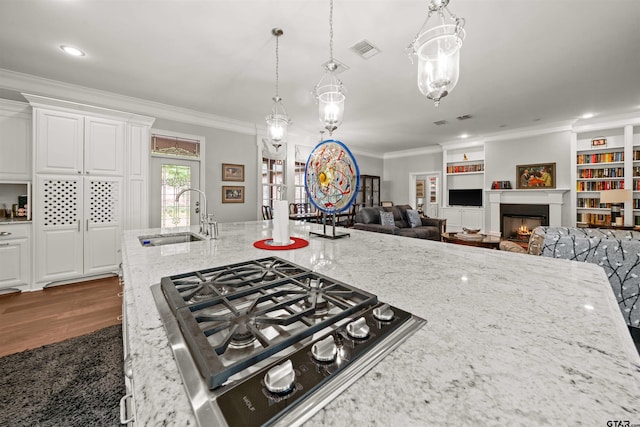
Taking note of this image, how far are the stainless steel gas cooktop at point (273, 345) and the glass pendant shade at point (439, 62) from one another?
4.95 feet

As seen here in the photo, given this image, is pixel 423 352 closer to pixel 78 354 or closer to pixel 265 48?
pixel 78 354

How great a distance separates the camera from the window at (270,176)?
5.53m

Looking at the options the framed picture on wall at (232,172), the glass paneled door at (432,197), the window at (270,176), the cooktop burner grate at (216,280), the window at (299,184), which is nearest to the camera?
the cooktop burner grate at (216,280)

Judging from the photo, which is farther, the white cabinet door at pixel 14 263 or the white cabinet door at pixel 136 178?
the white cabinet door at pixel 136 178

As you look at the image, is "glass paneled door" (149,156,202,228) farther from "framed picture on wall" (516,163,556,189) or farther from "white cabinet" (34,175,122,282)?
"framed picture on wall" (516,163,556,189)

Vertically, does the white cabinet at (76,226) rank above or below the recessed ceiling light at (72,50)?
below

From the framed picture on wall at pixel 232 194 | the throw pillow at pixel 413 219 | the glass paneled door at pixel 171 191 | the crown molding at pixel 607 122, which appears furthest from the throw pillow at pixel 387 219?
the crown molding at pixel 607 122

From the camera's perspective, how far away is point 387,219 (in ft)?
16.2

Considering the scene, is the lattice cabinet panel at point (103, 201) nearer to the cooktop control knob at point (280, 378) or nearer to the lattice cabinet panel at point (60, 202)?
the lattice cabinet panel at point (60, 202)

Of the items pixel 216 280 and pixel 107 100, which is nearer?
pixel 216 280

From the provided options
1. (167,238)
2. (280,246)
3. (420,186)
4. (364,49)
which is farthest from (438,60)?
(420,186)

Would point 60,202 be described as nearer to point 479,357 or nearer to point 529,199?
point 479,357

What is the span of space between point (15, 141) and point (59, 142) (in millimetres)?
581

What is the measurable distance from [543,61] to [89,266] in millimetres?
6132
